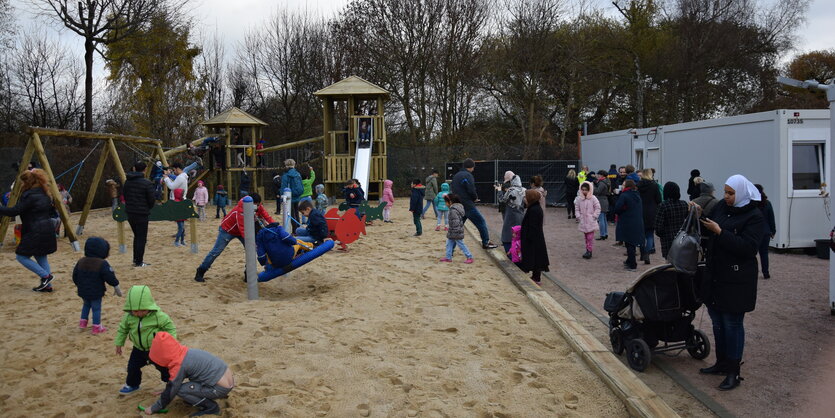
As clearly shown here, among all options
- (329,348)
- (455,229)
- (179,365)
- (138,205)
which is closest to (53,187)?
(138,205)

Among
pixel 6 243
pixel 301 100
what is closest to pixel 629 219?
pixel 6 243

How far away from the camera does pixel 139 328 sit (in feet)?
15.7

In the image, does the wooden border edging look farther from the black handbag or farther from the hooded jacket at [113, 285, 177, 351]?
the hooded jacket at [113, 285, 177, 351]

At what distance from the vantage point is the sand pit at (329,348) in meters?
4.80

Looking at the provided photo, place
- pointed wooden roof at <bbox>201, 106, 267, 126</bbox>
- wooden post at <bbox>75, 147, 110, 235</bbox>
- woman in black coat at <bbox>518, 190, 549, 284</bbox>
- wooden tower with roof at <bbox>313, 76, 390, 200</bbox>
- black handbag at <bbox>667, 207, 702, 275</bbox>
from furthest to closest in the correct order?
1. pointed wooden roof at <bbox>201, 106, 267, 126</bbox>
2. wooden tower with roof at <bbox>313, 76, 390, 200</bbox>
3. wooden post at <bbox>75, 147, 110, 235</bbox>
4. woman in black coat at <bbox>518, 190, 549, 284</bbox>
5. black handbag at <bbox>667, 207, 702, 275</bbox>

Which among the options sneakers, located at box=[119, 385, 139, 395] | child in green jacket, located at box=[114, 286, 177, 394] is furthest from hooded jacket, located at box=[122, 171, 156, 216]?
sneakers, located at box=[119, 385, 139, 395]

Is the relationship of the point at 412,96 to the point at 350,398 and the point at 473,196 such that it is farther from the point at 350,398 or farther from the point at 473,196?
the point at 350,398

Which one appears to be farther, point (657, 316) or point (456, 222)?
point (456, 222)

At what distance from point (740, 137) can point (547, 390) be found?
1080cm

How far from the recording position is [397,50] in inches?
1299

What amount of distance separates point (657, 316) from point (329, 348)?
3.03 m

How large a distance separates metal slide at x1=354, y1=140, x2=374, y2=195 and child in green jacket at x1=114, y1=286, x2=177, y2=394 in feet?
61.3

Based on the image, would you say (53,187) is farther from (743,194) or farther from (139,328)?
(743,194)

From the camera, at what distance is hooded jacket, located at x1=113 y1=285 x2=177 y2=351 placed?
15.5 ft
